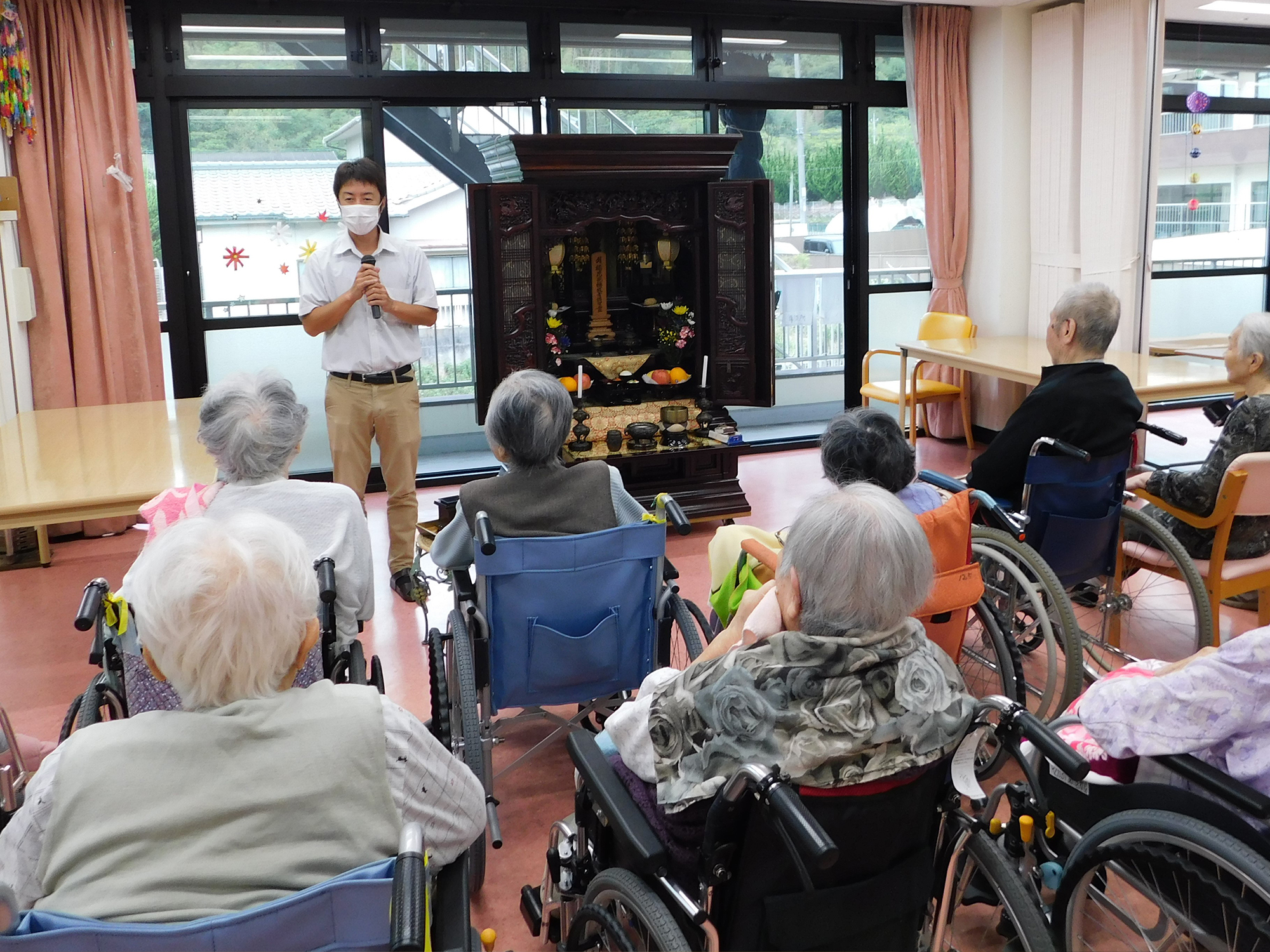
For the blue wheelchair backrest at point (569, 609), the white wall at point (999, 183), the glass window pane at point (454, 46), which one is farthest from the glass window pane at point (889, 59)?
the blue wheelchair backrest at point (569, 609)

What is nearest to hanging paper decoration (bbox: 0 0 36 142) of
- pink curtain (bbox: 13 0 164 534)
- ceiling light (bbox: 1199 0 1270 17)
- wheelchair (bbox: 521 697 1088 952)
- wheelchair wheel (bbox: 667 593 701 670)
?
pink curtain (bbox: 13 0 164 534)

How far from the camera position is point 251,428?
97.8 inches

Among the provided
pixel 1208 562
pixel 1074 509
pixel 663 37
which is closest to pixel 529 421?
pixel 1074 509

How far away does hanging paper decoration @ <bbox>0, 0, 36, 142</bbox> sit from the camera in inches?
176

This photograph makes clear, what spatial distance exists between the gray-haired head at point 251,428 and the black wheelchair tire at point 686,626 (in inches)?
36.5

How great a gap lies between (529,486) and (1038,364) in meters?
3.47

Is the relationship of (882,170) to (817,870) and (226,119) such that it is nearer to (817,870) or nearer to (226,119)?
(226,119)

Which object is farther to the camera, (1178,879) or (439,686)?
(439,686)

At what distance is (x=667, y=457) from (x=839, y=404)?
2.43 metres

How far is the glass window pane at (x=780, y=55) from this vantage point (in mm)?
6324

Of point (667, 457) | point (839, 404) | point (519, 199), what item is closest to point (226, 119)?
point (519, 199)

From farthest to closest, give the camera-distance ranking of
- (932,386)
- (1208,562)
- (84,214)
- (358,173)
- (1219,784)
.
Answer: (932,386), (84,214), (358,173), (1208,562), (1219,784)

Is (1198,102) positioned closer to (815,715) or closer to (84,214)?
(84,214)

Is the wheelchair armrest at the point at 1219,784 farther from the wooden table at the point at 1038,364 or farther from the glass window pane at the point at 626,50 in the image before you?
the glass window pane at the point at 626,50
